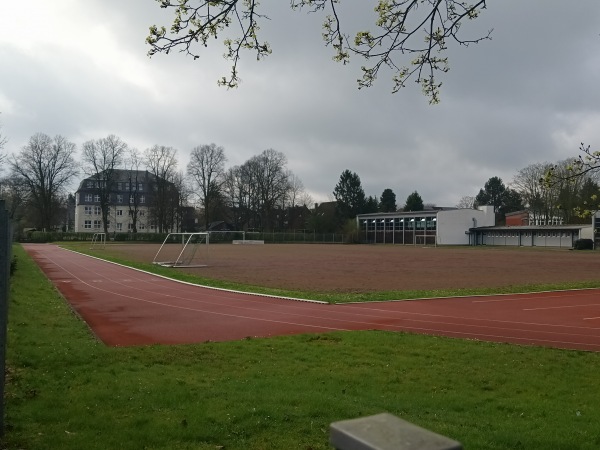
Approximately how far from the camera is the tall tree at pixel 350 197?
119 m

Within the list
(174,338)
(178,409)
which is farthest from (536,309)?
(178,409)

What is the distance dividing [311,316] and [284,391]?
8.05 m

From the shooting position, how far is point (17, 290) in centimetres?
1689

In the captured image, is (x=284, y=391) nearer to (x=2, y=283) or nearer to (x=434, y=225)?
(x=2, y=283)

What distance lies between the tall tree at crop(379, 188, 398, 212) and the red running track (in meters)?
108

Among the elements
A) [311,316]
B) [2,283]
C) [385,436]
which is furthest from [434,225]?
[385,436]

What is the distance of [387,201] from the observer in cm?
12875

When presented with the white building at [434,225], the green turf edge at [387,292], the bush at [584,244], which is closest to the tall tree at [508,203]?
the white building at [434,225]

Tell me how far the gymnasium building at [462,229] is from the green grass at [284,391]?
243 feet

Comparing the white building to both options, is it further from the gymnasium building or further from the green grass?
the green grass

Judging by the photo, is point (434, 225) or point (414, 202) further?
point (414, 202)

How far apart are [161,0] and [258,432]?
4.35 metres

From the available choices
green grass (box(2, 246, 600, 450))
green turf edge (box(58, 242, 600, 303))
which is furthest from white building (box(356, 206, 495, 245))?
green grass (box(2, 246, 600, 450))

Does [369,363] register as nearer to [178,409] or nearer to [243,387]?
[243,387]
